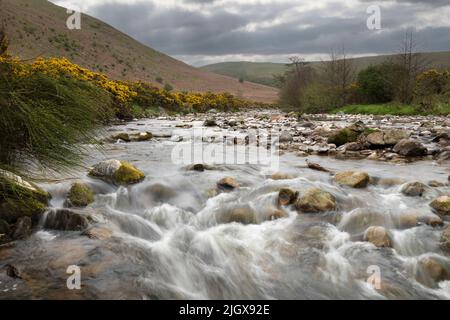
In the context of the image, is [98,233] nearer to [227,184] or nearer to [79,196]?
[79,196]

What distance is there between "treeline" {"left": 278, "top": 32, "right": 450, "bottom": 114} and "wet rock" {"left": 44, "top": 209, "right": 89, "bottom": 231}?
2802 centimetres

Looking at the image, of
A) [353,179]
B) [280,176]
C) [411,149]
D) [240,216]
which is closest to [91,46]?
[411,149]

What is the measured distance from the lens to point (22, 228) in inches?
203

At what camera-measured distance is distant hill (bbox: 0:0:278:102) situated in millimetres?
67312

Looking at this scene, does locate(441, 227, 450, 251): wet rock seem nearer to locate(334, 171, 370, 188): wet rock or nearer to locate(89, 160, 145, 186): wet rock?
locate(334, 171, 370, 188): wet rock

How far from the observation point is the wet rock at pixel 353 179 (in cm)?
809

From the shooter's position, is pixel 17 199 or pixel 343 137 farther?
pixel 343 137

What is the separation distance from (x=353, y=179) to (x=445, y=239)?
9.58 ft

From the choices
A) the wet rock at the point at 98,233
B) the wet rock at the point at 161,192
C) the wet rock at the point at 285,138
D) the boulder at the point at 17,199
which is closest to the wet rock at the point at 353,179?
the wet rock at the point at 161,192

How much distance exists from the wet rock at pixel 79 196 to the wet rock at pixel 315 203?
144 inches

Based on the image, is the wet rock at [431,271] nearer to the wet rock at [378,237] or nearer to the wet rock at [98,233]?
the wet rock at [378,237]

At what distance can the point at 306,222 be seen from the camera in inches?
243

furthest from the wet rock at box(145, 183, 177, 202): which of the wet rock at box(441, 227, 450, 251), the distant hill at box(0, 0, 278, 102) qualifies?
the distant hill at box(0, 0, 278, 102)
